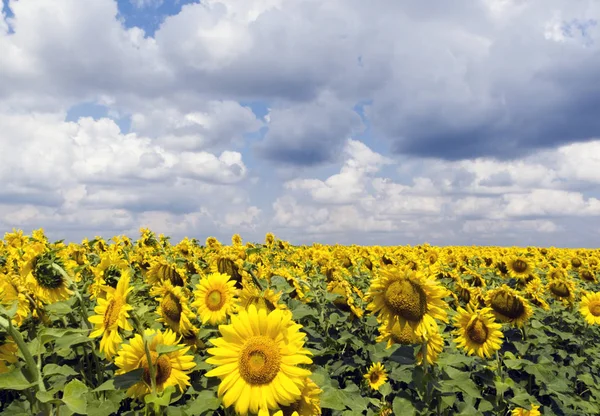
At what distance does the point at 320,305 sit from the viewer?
6688 mm

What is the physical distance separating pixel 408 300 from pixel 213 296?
1818 millimetres

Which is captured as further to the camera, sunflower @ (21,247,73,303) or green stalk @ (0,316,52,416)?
sunflower @ (21,247,73,303)

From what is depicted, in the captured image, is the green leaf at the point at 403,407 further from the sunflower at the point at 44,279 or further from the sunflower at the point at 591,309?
the sunflower at the point at 591,309

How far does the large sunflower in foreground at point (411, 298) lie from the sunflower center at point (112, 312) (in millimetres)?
2082

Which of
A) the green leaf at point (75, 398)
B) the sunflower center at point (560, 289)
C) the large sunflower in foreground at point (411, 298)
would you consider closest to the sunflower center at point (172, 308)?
the green leaf at point (75, 398)

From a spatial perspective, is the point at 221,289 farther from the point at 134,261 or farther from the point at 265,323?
the point at 134,261

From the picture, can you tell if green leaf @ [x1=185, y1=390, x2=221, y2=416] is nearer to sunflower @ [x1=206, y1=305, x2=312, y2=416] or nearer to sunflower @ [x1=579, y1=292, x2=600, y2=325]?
sunflower @ [x1=206, y1=305, x2=312, y2=416]

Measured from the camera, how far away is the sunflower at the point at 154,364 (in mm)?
3082

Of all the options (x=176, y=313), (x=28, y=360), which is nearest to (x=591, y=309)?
(x=176, y=313)

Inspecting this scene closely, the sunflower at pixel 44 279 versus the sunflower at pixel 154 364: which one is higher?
the sunflower at pixel 44 279

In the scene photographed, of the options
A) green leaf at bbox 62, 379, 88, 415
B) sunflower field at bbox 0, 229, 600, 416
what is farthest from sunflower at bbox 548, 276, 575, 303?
green leaf at bbox 62, 379, 88, 415

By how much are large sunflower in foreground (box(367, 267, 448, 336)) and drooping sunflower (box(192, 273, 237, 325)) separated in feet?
4.46

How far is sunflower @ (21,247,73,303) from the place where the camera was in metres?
4.56

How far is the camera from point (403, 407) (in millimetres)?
3992
